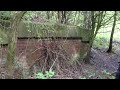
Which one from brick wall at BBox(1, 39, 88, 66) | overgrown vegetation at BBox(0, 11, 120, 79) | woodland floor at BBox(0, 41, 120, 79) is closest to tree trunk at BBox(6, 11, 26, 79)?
overgrown vegetation at BBox(0, 11, 120, 79)

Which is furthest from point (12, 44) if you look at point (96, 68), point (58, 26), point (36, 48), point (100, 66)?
point (100, 66)

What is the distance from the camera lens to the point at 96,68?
9672mm

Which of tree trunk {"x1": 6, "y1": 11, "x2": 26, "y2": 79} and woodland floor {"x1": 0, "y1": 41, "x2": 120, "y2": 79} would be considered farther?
woodland floor {"x1": 0, "y1": 41, "x2": 120, "y2": 79}

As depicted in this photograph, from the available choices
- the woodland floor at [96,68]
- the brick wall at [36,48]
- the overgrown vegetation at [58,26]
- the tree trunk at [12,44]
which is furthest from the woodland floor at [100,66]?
the tree trunk at [12,44]

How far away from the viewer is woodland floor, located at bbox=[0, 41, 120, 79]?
306 inches

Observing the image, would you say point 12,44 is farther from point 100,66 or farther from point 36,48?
point 100,66

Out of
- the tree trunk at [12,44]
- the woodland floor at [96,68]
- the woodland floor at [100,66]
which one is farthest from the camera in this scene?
the woodland floor at [100,66]

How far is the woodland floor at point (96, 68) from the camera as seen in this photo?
776cm

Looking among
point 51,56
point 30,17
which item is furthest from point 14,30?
point 51,56

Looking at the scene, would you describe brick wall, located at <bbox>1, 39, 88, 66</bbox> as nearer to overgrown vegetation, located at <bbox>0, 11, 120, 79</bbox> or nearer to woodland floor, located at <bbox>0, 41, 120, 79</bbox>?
overgrown vegetation, located at <bbox>0, 11, 120, 79</bbox>

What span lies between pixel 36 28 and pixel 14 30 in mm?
1074

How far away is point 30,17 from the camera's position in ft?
25.7

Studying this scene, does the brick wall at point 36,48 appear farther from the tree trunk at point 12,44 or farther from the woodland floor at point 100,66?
the tree trunk at point 12,44
